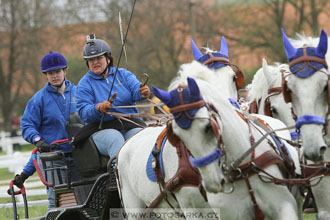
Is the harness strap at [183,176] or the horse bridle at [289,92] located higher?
the horse bridle at [289,92]

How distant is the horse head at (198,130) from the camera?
3893mm

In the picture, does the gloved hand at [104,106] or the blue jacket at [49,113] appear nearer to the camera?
the gloved hand at [104,106]

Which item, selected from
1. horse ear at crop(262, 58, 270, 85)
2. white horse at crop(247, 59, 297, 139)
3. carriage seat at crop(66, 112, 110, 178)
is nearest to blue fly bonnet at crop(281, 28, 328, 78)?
white horse at crop(247, 59, 297, 139)

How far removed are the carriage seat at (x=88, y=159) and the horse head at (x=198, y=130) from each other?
7.35 ft

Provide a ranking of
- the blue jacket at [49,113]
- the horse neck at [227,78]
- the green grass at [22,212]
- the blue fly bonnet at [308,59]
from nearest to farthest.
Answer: the blue fly bonnet at [308,59]
the horse neck at [227,78]
the blue jacket at [49,113]
the green grass at [22,212]

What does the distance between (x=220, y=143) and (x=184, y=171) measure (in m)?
0.75

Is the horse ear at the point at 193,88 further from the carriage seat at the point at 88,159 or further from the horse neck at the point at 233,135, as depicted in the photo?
the carriage seat at the point at 88,159

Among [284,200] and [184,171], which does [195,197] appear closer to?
[184,171]

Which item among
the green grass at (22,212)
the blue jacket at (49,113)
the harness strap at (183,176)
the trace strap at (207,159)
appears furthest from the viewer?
the green grass at (22,212)

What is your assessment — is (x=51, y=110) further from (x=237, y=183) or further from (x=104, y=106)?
(x=237, y=183)

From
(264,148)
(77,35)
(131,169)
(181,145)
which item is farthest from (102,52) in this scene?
(77,35)

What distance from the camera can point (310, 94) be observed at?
404 cm

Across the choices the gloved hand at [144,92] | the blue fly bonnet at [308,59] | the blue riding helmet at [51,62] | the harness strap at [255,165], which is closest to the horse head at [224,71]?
the gloved hand at [144,92]

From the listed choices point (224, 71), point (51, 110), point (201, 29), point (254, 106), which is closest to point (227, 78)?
point (224, 71)
